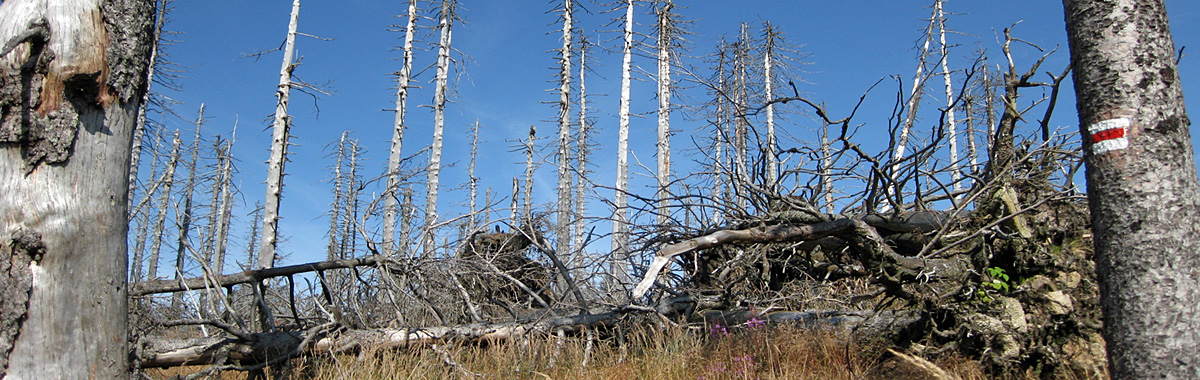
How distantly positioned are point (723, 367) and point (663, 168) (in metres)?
12.6

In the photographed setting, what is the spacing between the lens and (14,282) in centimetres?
252

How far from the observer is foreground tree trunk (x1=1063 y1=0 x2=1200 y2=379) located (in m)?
2.51

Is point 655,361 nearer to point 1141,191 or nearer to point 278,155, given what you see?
point 1141,191

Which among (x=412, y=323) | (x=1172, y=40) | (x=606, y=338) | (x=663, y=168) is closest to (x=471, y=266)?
(x=412, y=323)

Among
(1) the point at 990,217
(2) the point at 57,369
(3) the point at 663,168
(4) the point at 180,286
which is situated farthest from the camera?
(3) the point at 663,168

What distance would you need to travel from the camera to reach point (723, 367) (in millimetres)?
4836

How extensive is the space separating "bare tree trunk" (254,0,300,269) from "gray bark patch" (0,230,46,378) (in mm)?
9467

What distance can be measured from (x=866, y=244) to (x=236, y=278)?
5602 mm

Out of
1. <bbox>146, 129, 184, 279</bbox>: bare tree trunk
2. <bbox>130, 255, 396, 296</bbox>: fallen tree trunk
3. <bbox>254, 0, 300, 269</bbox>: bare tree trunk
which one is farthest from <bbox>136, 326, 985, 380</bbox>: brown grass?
<bbox>146, 129, 184, 279</bbox>: bare tree trunk

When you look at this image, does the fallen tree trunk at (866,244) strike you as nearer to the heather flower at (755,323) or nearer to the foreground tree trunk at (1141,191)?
the heather flower at (755,323)

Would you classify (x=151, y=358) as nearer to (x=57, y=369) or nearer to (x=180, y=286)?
(x=180, y=286)

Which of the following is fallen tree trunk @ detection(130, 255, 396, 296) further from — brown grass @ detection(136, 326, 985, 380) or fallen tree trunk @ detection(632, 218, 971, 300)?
fallen tree trunk @ detection(632, 218, 971, 300)

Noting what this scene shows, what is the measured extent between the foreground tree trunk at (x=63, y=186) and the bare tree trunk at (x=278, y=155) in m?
9.33

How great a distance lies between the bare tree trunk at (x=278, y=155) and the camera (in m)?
12.0
